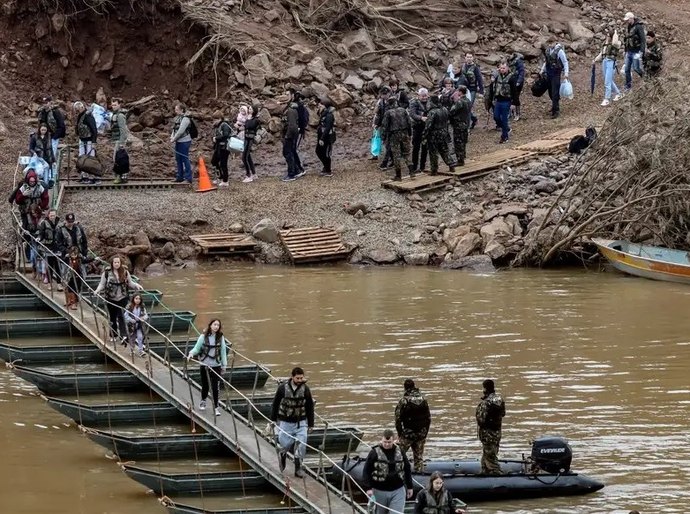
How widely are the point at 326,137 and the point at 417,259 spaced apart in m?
4.20

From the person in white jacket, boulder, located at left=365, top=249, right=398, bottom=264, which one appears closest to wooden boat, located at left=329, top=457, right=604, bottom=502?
boulder, located at left=365, top=249, right=398, bottom=264

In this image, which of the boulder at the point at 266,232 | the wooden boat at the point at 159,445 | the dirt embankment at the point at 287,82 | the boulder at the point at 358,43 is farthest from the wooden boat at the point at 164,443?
the boulder at the point at 358,43

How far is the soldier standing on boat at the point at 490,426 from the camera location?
1786 cm

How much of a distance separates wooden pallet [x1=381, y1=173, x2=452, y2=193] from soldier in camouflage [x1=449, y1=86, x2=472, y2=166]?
0.79m

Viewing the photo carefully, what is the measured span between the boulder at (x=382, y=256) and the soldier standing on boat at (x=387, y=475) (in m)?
16.4

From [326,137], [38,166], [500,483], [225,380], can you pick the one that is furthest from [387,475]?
[326,137]

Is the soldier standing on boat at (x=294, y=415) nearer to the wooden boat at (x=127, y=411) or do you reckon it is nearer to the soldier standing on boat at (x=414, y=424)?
the soldier standing on boat at (x=414, y=424)

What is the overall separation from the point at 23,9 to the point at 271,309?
51.0ft

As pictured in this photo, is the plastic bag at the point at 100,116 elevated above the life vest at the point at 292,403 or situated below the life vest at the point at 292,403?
above

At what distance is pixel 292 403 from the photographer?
57.2ft

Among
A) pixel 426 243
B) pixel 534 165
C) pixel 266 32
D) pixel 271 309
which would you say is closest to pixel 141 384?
pixel 271 309

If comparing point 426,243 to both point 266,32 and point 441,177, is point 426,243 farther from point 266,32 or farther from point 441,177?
point 266,32

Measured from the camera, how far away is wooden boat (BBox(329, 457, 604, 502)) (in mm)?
17594

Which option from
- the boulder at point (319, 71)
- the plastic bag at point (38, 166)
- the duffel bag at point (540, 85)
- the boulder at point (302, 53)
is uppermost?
the boulder at point (302, 53)
